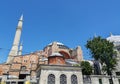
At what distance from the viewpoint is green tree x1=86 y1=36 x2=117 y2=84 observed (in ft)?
80.8

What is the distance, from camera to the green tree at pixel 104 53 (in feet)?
80.8

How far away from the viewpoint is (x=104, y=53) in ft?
81.9

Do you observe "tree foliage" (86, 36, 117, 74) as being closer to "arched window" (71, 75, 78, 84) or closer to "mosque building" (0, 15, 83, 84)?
"mosque building" (0, 15, 83, 84)

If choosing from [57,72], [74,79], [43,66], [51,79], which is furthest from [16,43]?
[74,79]

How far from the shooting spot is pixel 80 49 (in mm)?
37594

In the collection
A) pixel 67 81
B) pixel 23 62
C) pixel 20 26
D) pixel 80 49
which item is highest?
pixel 20 26

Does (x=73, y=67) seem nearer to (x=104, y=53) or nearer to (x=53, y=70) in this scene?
(x=53, y=70)

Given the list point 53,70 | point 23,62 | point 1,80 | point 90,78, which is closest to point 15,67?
point 23,62

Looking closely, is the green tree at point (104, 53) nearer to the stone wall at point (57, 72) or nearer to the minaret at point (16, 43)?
the stone wall at point (57, 72)

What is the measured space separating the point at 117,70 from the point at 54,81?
14689mm

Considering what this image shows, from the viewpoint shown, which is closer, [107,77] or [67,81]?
[67,81]

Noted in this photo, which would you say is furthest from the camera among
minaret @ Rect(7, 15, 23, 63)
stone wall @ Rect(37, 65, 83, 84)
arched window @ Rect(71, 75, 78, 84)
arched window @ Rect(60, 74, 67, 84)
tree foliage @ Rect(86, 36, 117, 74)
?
minaret @ Rect(7, 15, 23, 63)

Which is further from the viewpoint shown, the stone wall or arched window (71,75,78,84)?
arched window (71,75,78,84)

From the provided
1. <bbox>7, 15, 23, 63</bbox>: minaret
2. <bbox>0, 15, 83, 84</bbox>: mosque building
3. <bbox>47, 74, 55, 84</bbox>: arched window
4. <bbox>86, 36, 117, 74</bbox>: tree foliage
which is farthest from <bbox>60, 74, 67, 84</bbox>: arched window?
<bbox>7, 15, 23, 63</bbox>: minaret
